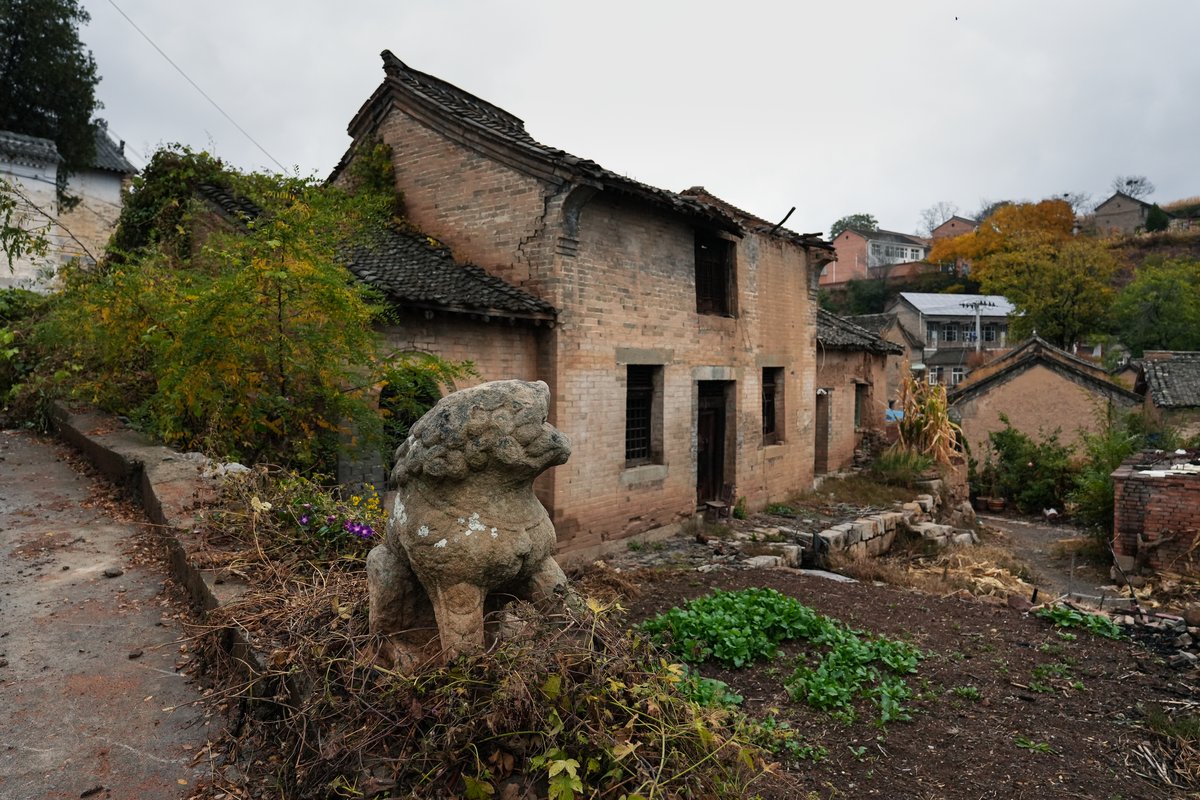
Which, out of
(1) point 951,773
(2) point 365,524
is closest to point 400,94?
(2) point 365,524

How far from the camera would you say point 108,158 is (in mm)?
25484

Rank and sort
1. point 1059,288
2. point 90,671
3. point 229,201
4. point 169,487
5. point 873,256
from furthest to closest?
1. point 873,256
2. point 1059,288
3. point 229,201
4. point 169,487
5. point 90,671

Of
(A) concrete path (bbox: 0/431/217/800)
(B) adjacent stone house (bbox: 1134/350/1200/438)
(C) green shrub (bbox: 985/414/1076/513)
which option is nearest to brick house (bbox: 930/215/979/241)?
(B) adjacent stone house (bbox: 1134/350/1200/438)

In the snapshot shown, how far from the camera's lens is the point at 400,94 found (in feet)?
36.4

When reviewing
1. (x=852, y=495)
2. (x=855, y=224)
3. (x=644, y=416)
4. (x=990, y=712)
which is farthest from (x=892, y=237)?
(x=990, y=712)

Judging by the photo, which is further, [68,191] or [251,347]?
[68,191]

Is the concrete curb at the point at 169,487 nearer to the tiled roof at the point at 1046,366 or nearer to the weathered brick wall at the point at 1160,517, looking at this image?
the weathered brick wall at the point at 1160,517

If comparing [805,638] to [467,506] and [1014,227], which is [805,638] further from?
[1014,227]

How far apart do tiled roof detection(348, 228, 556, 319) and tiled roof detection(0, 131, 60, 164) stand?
14644 mm

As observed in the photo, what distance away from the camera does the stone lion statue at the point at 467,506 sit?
9.07ft

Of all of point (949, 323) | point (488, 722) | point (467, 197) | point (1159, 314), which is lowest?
point (488, 722)

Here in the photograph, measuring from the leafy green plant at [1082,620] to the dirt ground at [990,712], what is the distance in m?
0.15

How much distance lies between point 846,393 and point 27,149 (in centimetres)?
2272

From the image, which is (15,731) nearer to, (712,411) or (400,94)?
(400,94)
